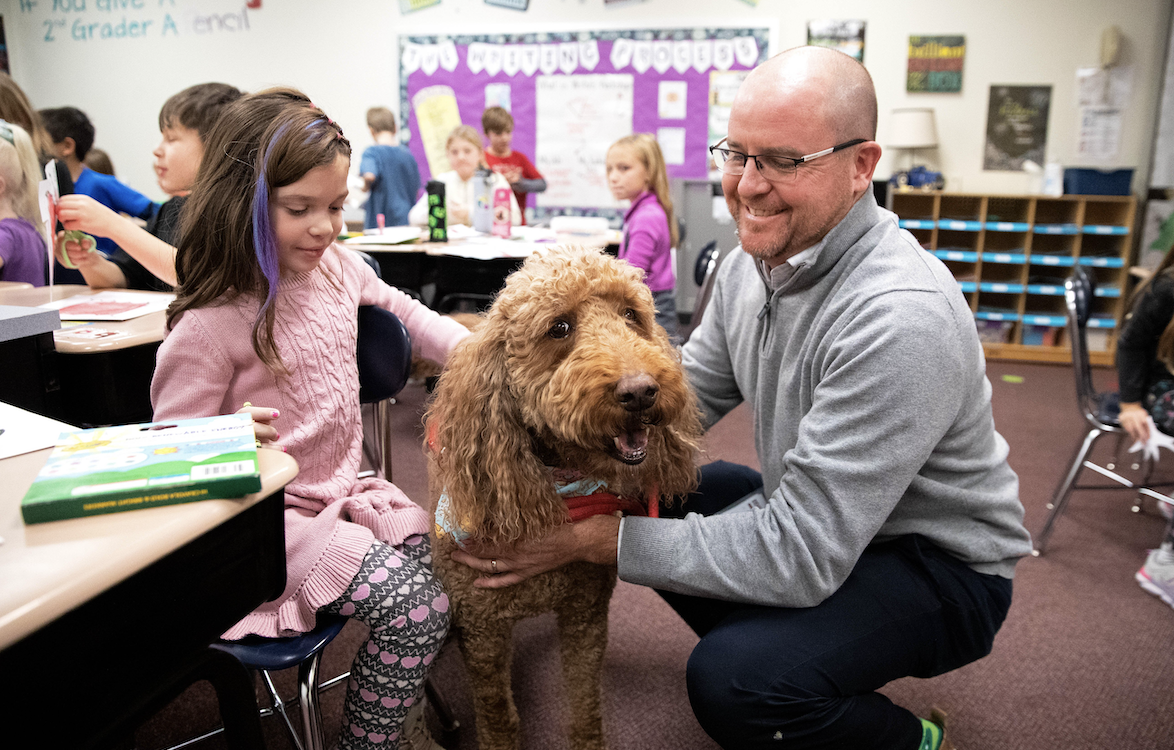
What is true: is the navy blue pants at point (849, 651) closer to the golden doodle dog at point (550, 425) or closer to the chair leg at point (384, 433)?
the golden doodle dog at point (550, 425)

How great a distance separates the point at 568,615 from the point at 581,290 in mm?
632

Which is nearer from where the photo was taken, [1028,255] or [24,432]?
[24,432]

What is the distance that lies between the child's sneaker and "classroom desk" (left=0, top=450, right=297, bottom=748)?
2.75m

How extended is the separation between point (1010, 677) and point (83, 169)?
4550mm

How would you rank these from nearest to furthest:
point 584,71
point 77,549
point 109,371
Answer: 1. point 77,549
2. point 109,371
3. point 584,71

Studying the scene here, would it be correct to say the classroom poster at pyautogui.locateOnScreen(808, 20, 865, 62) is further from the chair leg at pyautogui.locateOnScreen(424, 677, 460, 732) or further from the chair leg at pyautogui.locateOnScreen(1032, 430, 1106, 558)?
the chair leg at pyautogui.locateOnScreen(424, 677, 460, 732)

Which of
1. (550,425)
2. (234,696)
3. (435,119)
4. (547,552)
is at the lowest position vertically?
(234,696)

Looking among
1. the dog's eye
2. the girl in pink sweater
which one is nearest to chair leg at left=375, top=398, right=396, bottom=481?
the girl in pink sweater

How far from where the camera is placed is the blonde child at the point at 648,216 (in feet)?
12.3

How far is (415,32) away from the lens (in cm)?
655

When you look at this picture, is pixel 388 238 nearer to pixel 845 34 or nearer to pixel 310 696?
pixel 310 696

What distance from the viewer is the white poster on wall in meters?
6.38

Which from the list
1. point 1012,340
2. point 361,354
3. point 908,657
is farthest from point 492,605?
point 1012,340

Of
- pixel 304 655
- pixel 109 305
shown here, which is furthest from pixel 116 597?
pixel 109 305
